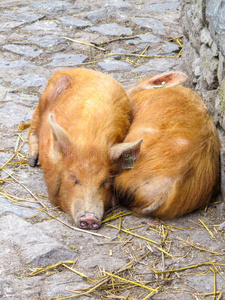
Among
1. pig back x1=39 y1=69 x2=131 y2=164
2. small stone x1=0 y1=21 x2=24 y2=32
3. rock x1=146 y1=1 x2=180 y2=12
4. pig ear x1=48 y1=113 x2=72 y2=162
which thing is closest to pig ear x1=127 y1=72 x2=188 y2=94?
pig back x1=39 y1=69 x2=131 y2=164

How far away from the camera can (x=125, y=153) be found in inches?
164

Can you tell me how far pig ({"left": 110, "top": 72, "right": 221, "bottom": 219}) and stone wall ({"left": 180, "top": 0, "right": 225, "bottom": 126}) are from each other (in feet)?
0.86

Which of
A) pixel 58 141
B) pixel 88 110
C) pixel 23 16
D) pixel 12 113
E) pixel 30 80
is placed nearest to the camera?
pixel 58 141

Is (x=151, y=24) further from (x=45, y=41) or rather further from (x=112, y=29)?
(x=45, y=41)


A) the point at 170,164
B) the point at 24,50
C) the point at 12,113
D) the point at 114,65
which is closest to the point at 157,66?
the point at 114,65

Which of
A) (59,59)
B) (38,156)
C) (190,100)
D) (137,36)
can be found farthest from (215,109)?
(137,36)

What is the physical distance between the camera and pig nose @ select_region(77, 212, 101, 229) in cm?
398

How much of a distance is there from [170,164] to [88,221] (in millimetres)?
846

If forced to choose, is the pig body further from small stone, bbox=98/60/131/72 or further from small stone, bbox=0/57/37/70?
small stone, bbox=0/57/37/70

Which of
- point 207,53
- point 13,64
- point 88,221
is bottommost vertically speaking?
point 13,64

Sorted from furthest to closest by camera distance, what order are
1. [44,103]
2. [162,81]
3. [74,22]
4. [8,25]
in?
[74,22] < [8,25] < [162,81] < [44,103]

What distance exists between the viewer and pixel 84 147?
13.7 ft

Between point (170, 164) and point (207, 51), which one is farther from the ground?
point (207, 51)

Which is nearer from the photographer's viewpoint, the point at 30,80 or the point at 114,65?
the point at 30,80
